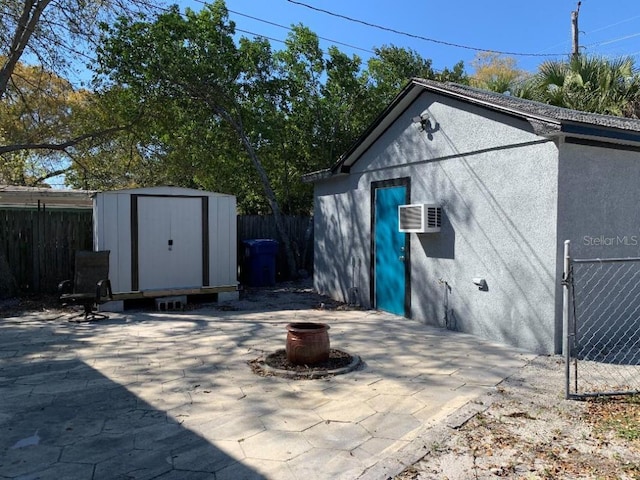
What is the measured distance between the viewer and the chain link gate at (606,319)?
5.24 m

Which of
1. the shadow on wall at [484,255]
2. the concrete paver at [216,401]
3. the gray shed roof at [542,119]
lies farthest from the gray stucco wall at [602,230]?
the concrete paver at [216,401]

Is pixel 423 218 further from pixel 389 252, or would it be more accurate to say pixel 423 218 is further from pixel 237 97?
pixel 237 97

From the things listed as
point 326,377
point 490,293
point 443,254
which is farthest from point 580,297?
point 326,377

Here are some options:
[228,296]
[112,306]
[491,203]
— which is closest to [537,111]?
[491,203]

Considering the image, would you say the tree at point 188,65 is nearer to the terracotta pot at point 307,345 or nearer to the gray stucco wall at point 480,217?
the gray stucco wall at point 480,217

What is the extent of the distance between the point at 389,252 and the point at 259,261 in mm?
4489

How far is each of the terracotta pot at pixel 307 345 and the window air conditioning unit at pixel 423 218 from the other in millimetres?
2684

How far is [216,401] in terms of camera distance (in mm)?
4312

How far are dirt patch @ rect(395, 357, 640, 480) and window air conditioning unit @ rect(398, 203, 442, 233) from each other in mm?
3111

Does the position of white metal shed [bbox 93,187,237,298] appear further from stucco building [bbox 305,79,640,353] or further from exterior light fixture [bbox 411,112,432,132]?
exterior light fixture [bbox 411,112,432,132]

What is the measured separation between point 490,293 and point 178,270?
594 centimetres

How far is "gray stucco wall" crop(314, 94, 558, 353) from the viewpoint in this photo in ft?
18.8

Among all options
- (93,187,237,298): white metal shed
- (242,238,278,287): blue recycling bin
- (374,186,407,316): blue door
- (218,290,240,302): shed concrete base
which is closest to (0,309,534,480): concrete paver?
(374,186,407,316): blue door

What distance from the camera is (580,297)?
18.8ft
